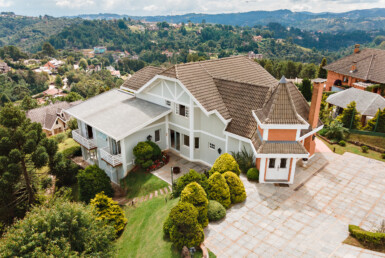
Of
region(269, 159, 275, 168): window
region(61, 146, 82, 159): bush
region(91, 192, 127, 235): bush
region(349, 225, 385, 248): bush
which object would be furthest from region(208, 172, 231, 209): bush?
region(61, 146, 82, 159): bush

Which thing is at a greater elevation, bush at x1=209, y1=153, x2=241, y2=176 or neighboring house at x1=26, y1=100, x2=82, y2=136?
bush at x1=209, y1=153, x2=241, y2=176

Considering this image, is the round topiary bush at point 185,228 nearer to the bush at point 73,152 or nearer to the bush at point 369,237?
the bush at point 369,237

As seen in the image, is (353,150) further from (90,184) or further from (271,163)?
(90,184)

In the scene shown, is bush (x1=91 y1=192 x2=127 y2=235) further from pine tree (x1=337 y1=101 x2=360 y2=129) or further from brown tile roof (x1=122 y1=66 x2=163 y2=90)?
pine tree (x1=337 y1=101 x2=360 y2=129)

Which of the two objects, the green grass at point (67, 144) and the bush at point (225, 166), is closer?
the bush at point (225, 166)

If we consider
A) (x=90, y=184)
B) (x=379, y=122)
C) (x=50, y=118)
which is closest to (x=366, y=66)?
(x=379, y=122)

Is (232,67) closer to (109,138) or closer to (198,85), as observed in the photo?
(198,85)

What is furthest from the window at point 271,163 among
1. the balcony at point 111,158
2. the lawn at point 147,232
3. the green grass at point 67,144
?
the green grass at point 67,144
